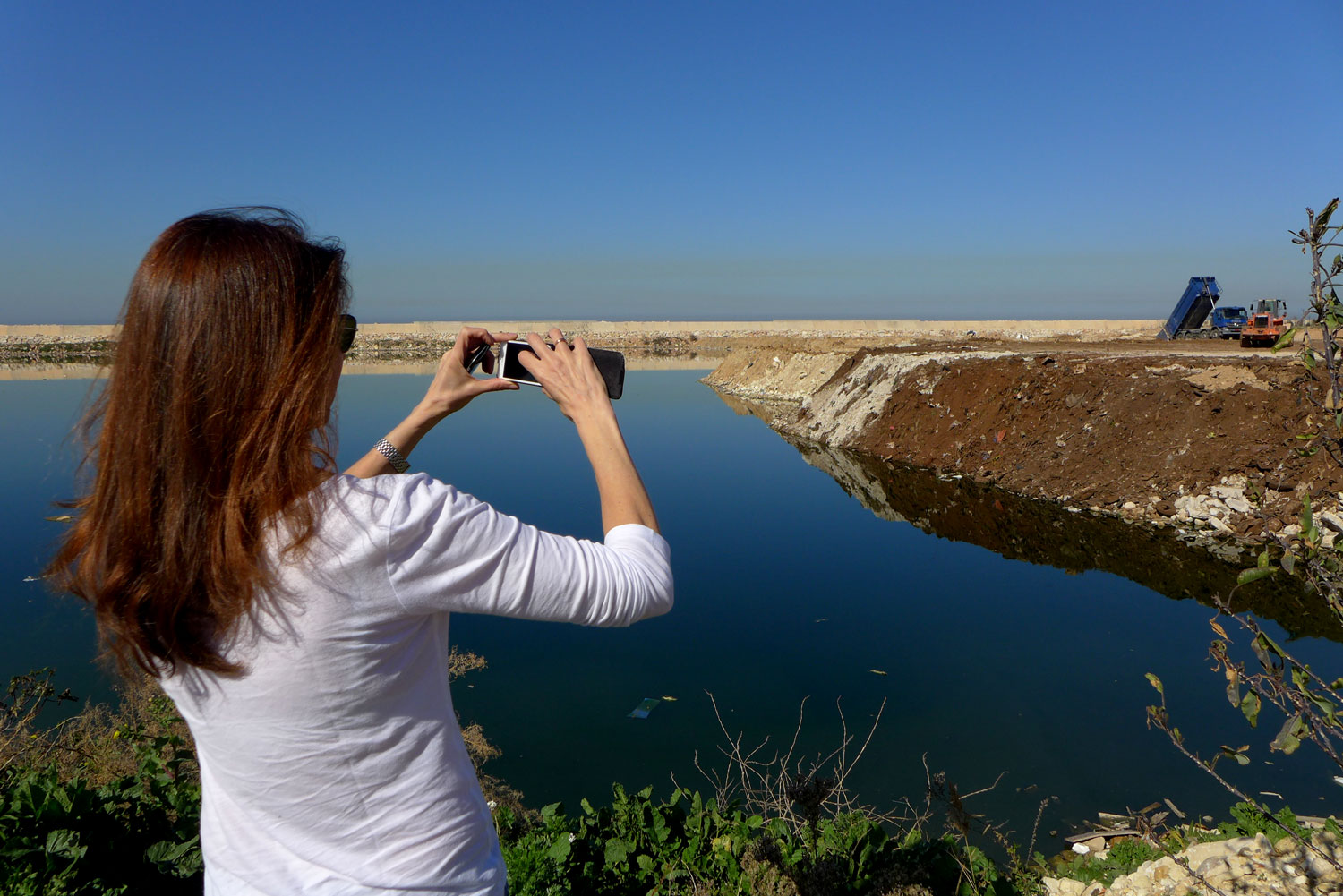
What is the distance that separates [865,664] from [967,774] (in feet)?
6.16

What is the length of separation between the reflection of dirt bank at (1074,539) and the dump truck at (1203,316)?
57.0ft

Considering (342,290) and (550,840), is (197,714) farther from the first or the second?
(550,840)

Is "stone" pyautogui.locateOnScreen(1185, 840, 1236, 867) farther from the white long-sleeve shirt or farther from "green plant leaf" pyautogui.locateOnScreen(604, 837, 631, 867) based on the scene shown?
the white long-sleeve shirt

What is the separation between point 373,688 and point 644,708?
5.58 meters

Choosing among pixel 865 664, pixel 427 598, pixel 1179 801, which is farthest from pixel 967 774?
pixel 427 598

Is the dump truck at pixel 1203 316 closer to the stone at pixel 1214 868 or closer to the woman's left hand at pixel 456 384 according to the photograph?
the stone at pixel 1214 868

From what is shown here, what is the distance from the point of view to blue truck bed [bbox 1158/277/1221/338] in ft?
90.4

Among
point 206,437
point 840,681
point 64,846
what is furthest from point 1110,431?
point 206,437

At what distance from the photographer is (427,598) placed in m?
1.12

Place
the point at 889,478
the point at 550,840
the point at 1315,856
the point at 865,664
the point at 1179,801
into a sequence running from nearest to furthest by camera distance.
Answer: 1. the point at 550,840
2. the point at 1315,856
3. the point at 1179,801
4. the point at 865,664
5. the point at 889,478

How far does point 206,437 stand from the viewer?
108 cm

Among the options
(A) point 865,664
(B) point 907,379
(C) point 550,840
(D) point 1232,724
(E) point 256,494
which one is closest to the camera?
(E) point 256,494

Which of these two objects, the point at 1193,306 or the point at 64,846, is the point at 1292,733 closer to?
the point at 64,846

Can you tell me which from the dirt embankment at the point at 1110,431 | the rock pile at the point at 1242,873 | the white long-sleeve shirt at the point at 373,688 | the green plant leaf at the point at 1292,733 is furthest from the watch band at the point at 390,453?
the dirt embankment at the point at 1110,431
